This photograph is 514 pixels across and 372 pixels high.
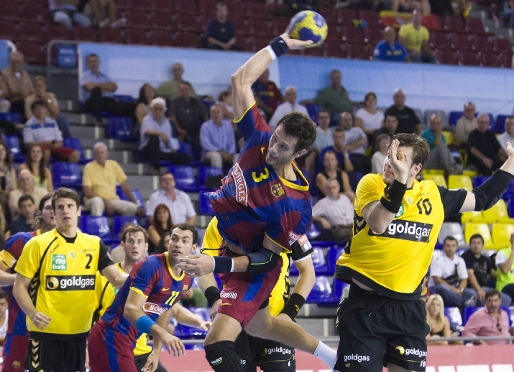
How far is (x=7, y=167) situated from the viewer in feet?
40.8

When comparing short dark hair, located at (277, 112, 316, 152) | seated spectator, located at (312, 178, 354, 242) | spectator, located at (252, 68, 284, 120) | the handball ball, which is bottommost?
seated spectator, located at (312, 178, 354, 242)

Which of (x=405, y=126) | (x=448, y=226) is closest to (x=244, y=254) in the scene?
(x=448, y=226)

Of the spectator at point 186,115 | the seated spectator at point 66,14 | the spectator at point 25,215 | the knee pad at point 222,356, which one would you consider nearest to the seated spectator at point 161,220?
the spectator at point 25,215

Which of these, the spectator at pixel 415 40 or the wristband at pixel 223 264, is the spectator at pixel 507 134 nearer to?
the spectator at pixel 415 40

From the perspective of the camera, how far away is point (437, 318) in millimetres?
11805

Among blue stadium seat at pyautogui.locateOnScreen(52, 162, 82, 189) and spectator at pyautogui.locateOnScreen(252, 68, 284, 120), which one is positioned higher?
spectator at pyautogui.locateOnScreen(252, 68, 284, 120)

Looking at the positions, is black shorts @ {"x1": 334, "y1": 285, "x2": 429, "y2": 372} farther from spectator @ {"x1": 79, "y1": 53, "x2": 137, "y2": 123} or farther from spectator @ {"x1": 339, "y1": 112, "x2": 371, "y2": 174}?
spectator @ {"x1": 79, "y1": 53, "x2": 137, "y2": 123}

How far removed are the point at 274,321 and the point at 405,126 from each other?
1005 centimetres

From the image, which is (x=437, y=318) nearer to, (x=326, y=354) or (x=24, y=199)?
(x=326, y=354)

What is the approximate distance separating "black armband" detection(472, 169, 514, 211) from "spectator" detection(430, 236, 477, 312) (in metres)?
6.11

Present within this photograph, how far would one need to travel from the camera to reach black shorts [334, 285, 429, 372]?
21.7 feet

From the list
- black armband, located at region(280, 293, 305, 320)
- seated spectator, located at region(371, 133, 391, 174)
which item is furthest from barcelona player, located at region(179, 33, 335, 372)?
seated spectator, located at region(371, 133, 391, 174)

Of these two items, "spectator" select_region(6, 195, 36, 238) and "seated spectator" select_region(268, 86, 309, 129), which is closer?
"spectator" select_region(6, 195, 36, 238)

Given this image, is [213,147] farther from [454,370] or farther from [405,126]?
[454,370]
